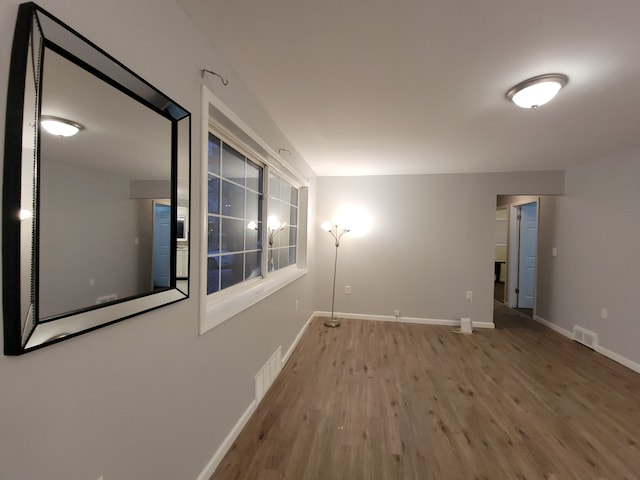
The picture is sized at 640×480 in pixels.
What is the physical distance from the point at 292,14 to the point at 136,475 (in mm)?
2037

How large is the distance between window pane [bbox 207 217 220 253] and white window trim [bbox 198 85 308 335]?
0.32 m

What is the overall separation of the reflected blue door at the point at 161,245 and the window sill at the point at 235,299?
0.37 meters

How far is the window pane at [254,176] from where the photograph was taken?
242cm

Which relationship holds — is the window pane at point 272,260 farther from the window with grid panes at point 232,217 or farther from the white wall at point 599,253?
the white wall at point 599,253

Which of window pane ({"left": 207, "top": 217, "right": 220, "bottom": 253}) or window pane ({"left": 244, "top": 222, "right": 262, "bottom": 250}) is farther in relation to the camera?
window pane ({"left": 244, "top": 222, "right": 262, "bottom": 250})

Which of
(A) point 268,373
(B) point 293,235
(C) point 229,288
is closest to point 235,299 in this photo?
(C) point 229,288

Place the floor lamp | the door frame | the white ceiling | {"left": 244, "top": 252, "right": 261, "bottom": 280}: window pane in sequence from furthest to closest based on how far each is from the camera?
1. the door frame
2. the floor lamp
3. {"left": 244, "top": 252, "right": 261, "bottom": 280}: window pane
4. the white ceiling

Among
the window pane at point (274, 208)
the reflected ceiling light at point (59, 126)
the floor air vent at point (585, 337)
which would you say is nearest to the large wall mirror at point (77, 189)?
the reflected ceiling light at point (59, 126)

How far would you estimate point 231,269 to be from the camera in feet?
7.00

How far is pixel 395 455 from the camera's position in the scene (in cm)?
168

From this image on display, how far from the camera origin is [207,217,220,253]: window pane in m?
1.79

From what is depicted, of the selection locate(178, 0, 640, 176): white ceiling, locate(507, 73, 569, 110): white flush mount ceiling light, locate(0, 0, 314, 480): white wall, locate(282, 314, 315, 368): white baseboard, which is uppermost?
locate(178, 0, 640, 176): white ceiling

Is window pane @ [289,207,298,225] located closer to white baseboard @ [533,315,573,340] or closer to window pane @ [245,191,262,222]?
window pane @ [245,191,262,222]

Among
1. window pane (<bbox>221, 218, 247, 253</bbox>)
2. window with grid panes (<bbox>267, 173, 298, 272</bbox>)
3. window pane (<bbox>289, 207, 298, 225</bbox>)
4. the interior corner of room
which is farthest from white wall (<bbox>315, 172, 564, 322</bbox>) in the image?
window pane (<bbox>221, 218, 247, 253</bbox>)
